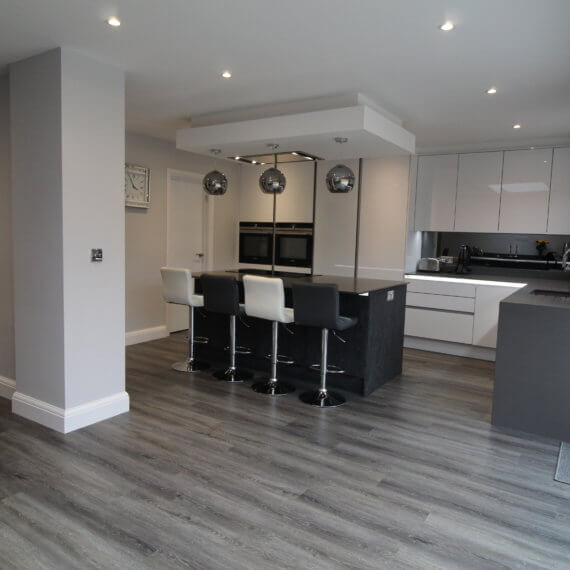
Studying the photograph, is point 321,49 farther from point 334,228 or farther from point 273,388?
point 334,228

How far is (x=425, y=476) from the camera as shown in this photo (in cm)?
276

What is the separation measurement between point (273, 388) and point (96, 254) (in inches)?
71.3

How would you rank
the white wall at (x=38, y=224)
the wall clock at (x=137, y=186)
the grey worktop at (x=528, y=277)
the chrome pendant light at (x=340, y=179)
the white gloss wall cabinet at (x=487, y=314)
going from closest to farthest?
the white wall at (x=38, y=224), the chrome pendant light at (x=340, y=179), the grey worktop at (x=528, y=277), the white gloss wall cabinet at (x=487, y=314), the wall clock at (x=137, y=186)

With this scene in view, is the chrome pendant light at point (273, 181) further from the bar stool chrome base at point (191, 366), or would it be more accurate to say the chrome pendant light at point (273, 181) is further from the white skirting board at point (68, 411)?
the white skirting board at point (68, 411)

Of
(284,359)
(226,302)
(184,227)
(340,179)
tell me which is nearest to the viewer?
(340,179)

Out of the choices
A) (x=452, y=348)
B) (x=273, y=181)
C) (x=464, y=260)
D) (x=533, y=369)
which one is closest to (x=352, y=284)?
(x=273, y=181)

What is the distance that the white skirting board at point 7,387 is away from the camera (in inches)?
148

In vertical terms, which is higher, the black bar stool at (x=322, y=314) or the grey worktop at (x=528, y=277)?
the grey worktop at (x=528, y=277)

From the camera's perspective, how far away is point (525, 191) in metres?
5.51

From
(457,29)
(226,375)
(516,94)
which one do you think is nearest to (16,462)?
(226,375)

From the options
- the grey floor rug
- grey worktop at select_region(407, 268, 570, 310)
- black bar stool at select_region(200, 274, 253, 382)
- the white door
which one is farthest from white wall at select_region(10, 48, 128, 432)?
grey worktop at select_region(407, 268, 570, 310)

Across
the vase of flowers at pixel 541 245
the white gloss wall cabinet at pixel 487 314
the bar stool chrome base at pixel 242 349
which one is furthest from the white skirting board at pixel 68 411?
the vase of flowers at pixel 541 245

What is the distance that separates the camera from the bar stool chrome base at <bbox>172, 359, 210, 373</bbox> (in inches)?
185

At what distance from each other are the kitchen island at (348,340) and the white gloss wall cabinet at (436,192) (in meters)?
1.84
